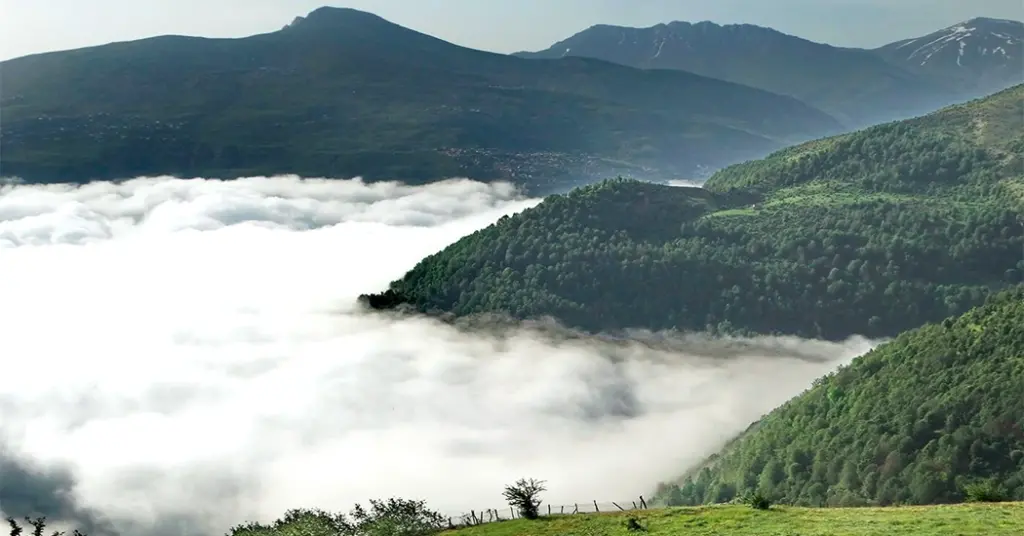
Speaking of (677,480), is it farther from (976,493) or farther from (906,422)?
(976,493)

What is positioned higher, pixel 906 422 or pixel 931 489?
pixel 906 422

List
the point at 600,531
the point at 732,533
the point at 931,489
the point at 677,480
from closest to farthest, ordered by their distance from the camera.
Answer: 1. the point at 732,533
2. the point at 600,531
3. the point at 931,489
4. the point at 677,480

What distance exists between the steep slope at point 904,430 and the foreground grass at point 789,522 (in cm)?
4234

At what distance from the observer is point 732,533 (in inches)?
2943

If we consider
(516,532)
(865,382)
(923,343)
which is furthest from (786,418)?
(516,532)

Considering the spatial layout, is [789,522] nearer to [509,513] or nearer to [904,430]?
[509,513]

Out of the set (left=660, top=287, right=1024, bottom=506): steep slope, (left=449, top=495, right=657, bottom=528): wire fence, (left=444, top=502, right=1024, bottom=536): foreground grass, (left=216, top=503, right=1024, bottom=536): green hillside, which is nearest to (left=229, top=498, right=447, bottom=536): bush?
(left=216, top=503, right=1024, bottom=536): green hillside

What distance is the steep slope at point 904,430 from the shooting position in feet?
409

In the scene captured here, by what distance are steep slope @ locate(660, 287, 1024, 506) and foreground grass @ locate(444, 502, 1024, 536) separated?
42.3 m

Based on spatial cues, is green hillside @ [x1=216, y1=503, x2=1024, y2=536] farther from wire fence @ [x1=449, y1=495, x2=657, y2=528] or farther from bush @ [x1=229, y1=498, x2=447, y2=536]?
wire fence @ [x1=449, y1=495, x2=657, y2=528]

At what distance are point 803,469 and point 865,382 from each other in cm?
2491

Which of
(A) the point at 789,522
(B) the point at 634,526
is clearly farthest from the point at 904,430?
(B) the point at 634,526

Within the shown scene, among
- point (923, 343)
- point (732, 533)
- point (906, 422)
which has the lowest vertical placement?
point (732, 533)

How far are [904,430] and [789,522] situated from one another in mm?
68414
